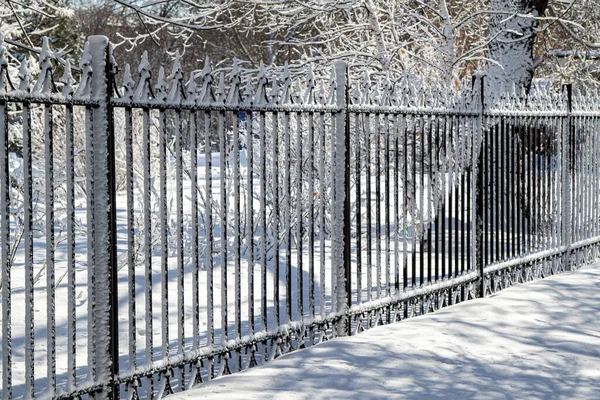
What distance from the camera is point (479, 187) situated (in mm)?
7855

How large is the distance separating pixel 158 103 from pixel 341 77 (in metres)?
1.88

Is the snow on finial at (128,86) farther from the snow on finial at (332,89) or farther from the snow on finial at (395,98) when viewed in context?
the snow on finial at (395,98)

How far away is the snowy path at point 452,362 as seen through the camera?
480cm

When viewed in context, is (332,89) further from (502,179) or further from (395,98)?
(502,179)

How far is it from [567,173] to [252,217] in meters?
5.64

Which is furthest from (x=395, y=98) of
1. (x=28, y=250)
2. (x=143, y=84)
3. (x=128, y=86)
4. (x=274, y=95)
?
(x=28, y=250)

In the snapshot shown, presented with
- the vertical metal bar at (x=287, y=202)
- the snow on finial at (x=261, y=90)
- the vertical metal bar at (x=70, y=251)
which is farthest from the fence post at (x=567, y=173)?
the vertical metal bar at (x=70, y=251)

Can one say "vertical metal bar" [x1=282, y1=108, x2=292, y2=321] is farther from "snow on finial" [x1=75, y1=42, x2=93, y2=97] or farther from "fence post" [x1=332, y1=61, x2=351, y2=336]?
"snow on finial" [x1=75, y1=42, x2=93, y2=97]

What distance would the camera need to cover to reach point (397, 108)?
6582 millimetres

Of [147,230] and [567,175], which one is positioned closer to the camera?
[147,230]

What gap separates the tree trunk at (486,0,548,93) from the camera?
11852 mm

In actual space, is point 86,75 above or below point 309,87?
below

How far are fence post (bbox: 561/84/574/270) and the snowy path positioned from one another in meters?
2.70

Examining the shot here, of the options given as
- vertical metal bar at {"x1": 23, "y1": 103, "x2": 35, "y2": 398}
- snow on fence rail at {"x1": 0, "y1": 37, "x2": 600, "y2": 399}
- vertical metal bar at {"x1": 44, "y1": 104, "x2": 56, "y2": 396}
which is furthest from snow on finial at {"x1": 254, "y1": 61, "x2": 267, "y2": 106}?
vertical metal bar at {"x1": 23, "y1": 103, "x2": 35, "y2": 398}
